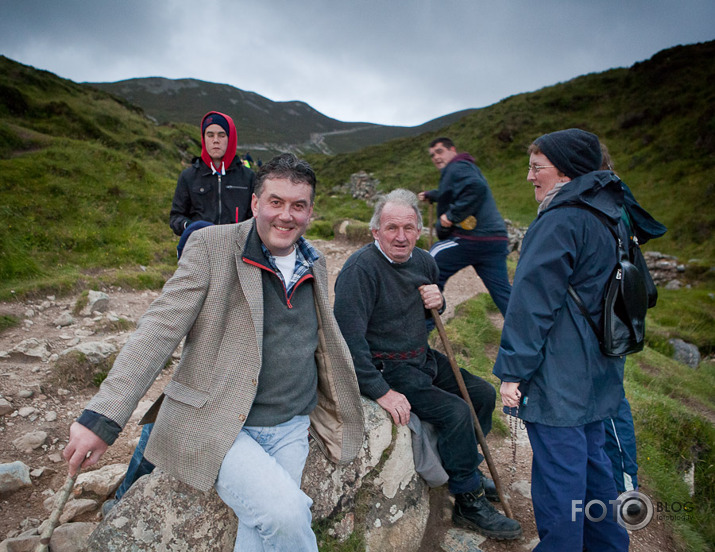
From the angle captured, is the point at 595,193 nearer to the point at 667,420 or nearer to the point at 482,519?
the point at 482,519

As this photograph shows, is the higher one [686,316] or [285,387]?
[285,387]

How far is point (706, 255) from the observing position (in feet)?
49.5

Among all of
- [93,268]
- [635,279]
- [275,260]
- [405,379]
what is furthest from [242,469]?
[93,268]

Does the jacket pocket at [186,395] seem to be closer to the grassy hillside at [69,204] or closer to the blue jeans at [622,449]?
the blue jeans at [622,449]

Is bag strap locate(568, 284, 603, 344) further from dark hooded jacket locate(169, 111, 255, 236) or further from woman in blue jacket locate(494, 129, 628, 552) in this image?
dark hooded jacket locate(169, 111, 255, 236)

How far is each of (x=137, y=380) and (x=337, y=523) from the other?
1.71 meters

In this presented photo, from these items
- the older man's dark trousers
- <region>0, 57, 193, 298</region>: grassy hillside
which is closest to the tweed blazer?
the older man's dark trousers

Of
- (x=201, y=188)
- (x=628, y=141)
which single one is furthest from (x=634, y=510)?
(x=628, y=141)

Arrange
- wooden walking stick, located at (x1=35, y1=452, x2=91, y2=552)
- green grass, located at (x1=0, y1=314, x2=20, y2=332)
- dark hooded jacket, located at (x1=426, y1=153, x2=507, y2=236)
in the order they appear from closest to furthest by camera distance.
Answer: wooden walking stick, located at (x1=35, y1=452, x2=91, y2=552), green grass, located at (x1=0, y1=314, x2=20, y2=332), dark hooded jacket, located at (x1=426, y1=153, x2=507, y2=236)

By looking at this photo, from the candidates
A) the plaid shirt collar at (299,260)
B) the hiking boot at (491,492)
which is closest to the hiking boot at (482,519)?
the hiking boot at (491,492)

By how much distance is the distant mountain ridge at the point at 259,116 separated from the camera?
73.0 m

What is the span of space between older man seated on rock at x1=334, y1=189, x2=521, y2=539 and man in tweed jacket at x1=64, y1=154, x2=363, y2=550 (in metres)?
0.37

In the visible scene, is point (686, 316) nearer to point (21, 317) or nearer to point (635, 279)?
point (635, 279)

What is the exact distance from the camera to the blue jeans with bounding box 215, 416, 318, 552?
2068mm
